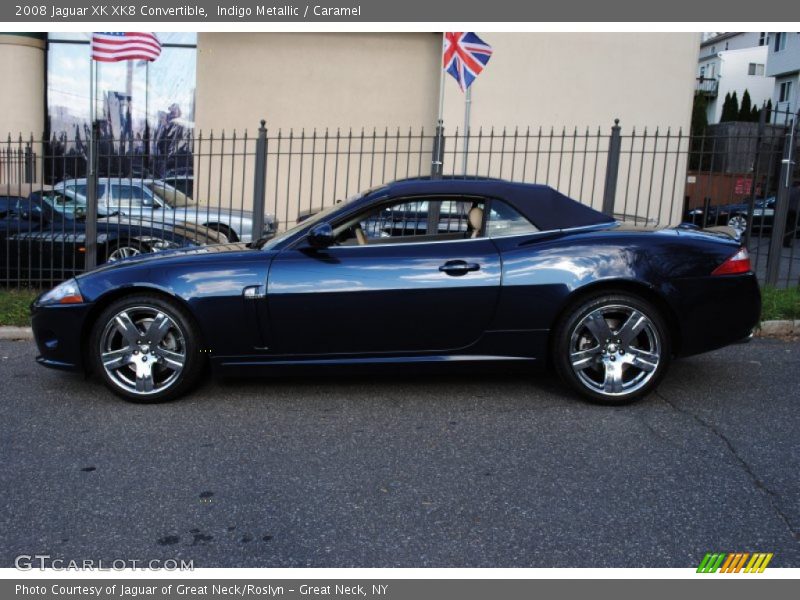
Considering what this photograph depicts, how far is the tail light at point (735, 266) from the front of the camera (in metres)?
5.35

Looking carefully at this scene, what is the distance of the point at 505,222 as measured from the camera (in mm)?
5441

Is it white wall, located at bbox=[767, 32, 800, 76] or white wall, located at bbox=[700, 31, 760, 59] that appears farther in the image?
white wall, located at bbox=[700, 31, 760, 59]

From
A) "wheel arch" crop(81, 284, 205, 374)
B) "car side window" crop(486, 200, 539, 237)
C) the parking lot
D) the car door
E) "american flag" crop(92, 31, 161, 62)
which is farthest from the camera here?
"american flag" crop(92, 31, 161, 62)

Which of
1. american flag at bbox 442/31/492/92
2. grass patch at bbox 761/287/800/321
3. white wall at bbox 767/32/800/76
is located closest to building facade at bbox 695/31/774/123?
white wall at bbox 767/32/800/76

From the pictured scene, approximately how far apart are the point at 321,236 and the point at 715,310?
2.58 metres

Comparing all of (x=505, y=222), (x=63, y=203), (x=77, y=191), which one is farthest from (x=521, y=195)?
(x=77, y=191)

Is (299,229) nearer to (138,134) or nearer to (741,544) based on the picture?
(741,544)

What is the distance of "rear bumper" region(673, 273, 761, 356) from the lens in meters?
5.29

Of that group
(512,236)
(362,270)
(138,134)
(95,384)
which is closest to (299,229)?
(362,270)

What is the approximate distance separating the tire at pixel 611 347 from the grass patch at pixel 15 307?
17.2 ft

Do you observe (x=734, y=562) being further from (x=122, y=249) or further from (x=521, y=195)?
(x=122, y=249)

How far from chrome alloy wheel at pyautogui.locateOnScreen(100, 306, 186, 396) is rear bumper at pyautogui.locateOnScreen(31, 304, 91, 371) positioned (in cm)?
18

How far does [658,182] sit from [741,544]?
14.1m

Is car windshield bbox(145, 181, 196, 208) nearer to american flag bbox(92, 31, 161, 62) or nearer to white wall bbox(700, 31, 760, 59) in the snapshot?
american flag bbox(92, 31, 161, 62)
